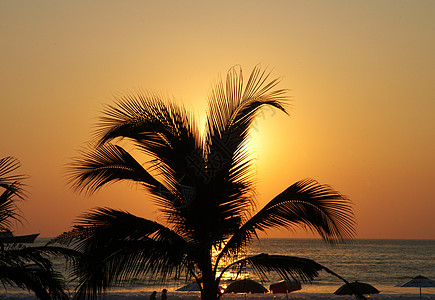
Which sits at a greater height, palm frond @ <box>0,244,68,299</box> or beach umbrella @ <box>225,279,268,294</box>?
palm frond @ <box>0,244,68,299</box>

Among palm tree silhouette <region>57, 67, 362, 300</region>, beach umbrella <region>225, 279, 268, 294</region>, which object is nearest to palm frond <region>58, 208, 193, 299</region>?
palm tree silhouette <region>57, 67, 362, 300</region>

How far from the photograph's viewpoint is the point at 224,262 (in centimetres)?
907

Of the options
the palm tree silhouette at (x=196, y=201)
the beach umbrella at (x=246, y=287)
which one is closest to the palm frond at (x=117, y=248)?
the palm tree silhouette at (x=196, y=201)

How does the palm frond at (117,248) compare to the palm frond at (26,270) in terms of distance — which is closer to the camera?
the palm frond at (117,248)

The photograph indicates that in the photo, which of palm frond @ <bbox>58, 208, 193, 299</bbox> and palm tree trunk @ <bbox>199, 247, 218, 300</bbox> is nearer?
palm frond @ <bbox>58, 208, 193, 299</bbox>

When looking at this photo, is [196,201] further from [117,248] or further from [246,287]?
[246,287]

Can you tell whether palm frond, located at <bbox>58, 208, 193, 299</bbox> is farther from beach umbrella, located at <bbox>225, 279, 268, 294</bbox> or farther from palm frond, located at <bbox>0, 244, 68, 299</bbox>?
beach umbrella, located at <bbox>225, 279, 268, 294</bbox>

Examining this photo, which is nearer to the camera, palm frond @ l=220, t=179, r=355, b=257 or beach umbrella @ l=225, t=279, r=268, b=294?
palm frond @ l=220, t=179, r=355, b=257

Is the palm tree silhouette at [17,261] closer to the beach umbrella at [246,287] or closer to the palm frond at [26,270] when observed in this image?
the palm frond at [26,270]

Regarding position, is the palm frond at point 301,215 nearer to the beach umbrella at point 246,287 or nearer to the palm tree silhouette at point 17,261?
the palm tree silhouette at point 17,261

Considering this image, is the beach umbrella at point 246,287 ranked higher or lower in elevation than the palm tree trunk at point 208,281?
lower

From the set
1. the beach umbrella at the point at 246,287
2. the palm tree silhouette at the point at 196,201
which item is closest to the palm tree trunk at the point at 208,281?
the palm tree silhouette at the point at 196,201

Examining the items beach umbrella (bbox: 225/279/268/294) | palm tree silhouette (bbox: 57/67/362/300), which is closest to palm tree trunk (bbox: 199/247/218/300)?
palm tree silhouette (bbox: 57/67/362/300)

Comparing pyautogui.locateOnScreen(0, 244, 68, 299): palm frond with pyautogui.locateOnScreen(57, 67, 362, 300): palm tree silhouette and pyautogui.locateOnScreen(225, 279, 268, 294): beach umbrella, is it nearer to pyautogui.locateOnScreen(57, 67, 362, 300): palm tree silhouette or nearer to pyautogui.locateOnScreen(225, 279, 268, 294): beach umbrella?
pyautogui.locateOnScreen(57, 67, 362, 300): palm tree silhouette
